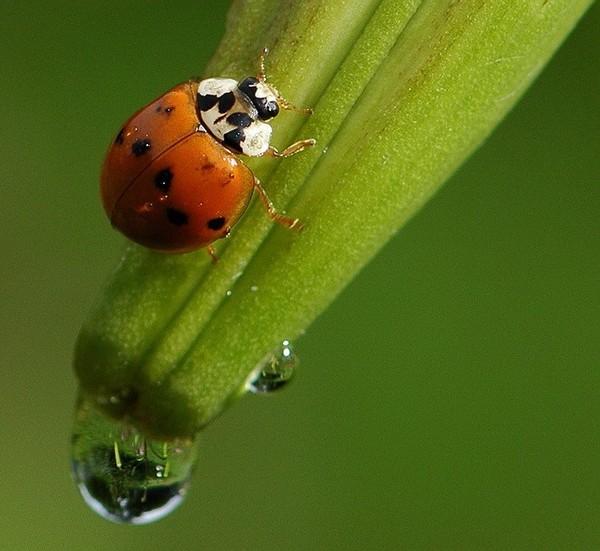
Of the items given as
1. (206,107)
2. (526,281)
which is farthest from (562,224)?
(206,107)

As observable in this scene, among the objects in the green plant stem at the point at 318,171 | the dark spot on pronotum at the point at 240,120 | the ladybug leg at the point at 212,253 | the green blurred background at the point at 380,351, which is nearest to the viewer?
the green plant stem at the point at 318,171

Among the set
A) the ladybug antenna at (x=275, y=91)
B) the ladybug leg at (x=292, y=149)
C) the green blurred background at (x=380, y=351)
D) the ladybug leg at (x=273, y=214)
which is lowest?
the green blurred background at (x=380, y=351)

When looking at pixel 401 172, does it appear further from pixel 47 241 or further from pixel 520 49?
pixel 47 241

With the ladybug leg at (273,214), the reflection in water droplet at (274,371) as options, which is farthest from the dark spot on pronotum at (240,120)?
the reflection in water droplet at (274,371)

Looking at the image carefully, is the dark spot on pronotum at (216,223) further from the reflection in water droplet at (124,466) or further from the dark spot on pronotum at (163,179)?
the reflection in water droplet at (124,466)

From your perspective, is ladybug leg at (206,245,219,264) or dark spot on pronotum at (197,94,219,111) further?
dark spot on pronotum at (197,94,219,111)

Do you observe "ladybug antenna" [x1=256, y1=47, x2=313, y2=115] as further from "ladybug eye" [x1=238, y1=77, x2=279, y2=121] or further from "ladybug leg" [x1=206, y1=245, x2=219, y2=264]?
"ladybug leg" [x1=206, y1=245, x2=219, y2=264]

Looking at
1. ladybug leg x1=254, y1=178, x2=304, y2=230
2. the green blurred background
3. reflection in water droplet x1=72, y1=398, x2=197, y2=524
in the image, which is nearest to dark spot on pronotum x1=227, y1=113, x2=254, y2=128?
ladybug leg x1=254, y1=178, x2=304, y2=230
